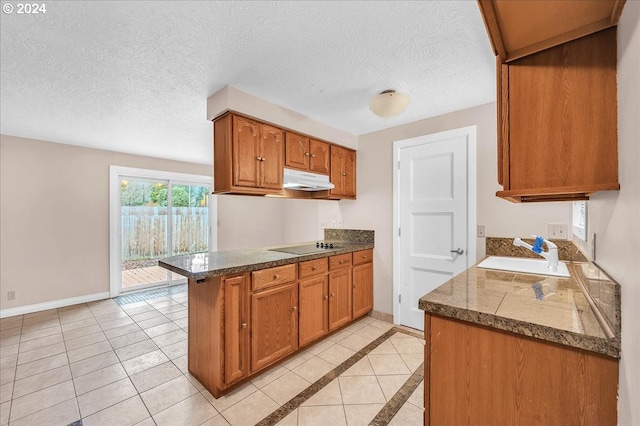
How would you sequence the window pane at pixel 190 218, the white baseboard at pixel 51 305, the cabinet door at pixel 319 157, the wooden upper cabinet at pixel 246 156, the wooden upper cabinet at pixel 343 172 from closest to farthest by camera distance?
the wooden upper cabinet at pixel 246 156, the cabinet door at pixel 319 157, the wooden upper cabinet at pixel 343 172, the white baseboard at pixel 51 305, the window pane at pixel 190 218

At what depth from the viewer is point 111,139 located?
353cm

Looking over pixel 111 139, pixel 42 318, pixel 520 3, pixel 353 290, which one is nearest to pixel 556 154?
pixel 520 3

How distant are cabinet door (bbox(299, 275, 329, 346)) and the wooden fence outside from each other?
339 centimetres

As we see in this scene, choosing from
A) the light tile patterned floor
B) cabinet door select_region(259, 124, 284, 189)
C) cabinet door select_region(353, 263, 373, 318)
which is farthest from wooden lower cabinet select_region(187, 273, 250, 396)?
cabinet door select_region(353, 263, 373, 318)

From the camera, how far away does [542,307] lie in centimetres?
102

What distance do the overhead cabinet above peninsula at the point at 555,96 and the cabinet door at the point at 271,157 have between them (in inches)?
73.1

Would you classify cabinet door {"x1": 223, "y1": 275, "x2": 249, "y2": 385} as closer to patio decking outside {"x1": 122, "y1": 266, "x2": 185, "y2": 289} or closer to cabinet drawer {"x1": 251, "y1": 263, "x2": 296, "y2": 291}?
cabinet drawer {"x1": 251, "y1": 263, "x2": 296, "y2": 291}

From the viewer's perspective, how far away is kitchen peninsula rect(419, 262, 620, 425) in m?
0.80

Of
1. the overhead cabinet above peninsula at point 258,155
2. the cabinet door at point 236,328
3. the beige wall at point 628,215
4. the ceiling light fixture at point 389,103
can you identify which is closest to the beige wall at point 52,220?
the overhead cabinet above peninsula at point 258,155

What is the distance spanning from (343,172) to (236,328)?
2134mm

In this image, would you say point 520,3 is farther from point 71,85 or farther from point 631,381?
point 71,85

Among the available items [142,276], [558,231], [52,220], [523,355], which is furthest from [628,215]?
[142,276]

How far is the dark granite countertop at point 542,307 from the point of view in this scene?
0.79 meters

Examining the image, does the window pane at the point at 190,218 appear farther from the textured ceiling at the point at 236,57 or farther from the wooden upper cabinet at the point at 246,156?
the wooden upper cabinet at the point at 246,156
